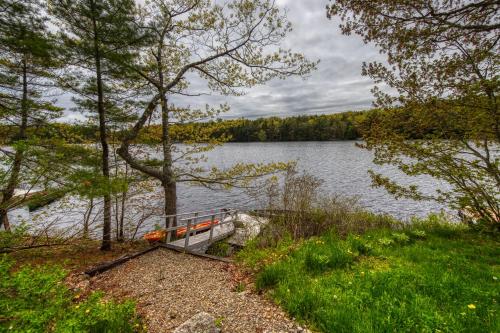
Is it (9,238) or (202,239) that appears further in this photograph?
(202,239)

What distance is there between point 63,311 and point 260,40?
762cm

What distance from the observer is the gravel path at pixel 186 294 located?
3.36 metres

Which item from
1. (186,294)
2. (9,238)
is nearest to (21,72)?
(9,238)

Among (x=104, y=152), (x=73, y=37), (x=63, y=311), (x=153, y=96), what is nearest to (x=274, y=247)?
(x=63, y=311)

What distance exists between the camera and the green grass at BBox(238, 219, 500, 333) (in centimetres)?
290

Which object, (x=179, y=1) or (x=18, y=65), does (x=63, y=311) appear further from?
(x=179, y=1)

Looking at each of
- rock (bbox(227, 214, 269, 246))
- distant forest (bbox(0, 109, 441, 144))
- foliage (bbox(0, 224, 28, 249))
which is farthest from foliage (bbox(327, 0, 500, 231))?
foliage (bbox(0, 224, 28, 249))

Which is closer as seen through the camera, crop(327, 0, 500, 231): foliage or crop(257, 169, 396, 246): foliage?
crop(327, 0, 500, 231): foliage

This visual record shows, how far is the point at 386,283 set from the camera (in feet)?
12.2

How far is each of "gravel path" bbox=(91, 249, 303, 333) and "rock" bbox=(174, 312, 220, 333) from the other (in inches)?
13.5

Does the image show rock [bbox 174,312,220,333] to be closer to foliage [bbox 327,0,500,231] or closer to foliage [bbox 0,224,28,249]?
foliage [bbox 0,224,28,249]

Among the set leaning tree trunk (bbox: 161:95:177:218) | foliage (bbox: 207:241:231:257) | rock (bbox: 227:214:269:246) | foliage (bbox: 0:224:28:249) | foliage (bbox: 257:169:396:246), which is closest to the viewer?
foliage (bbox: 0:224:28:249)

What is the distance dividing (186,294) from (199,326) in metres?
1.51

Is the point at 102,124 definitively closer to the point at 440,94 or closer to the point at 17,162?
the point at 17,162
